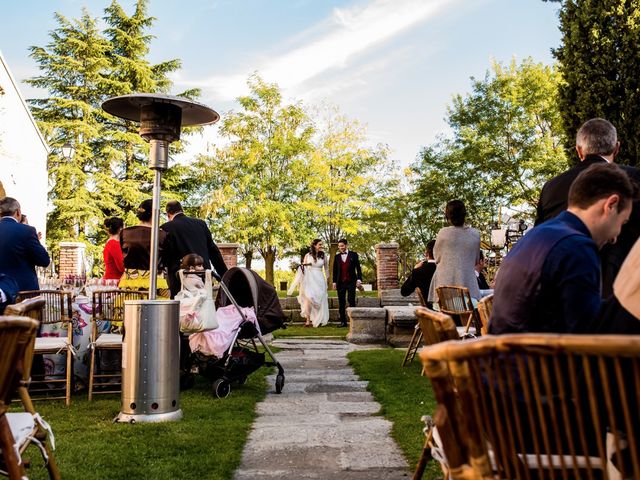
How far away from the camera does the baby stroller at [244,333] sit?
630cm

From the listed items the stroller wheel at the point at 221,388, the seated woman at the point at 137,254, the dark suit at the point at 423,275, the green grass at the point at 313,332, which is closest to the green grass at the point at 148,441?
the stroller wheel at the point at 221,388

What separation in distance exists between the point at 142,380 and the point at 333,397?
191 cm

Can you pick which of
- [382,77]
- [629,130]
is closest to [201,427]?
[629,130]

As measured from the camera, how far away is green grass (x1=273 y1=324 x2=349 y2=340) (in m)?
12.9

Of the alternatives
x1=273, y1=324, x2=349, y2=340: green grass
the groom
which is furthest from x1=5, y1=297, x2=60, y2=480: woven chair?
the groom

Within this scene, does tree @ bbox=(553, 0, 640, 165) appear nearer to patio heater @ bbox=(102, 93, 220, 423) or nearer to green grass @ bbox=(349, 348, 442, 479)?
green grass @ bbox=(349, 348, 442, 479)

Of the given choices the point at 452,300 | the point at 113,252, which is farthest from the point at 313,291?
the point at 452,300

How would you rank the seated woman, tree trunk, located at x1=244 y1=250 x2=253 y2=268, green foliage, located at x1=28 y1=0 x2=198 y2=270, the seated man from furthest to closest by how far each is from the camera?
tree trunk, located at x1=244 y1=250 x2=253 y2=268 → green foliage, located at x1=28 y1=0 x2=198 y2=270 → the seated woman → the seated man

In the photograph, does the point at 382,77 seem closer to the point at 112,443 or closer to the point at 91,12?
the point at 91,12

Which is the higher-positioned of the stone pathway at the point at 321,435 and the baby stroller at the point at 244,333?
the baby stroller at the point at 244,333

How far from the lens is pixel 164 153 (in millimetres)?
5492

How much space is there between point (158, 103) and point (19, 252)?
197 cm

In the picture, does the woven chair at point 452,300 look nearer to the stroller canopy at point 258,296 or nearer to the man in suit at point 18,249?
the stroller canopy at point 258,296

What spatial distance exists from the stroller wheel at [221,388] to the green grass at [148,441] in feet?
0.25
